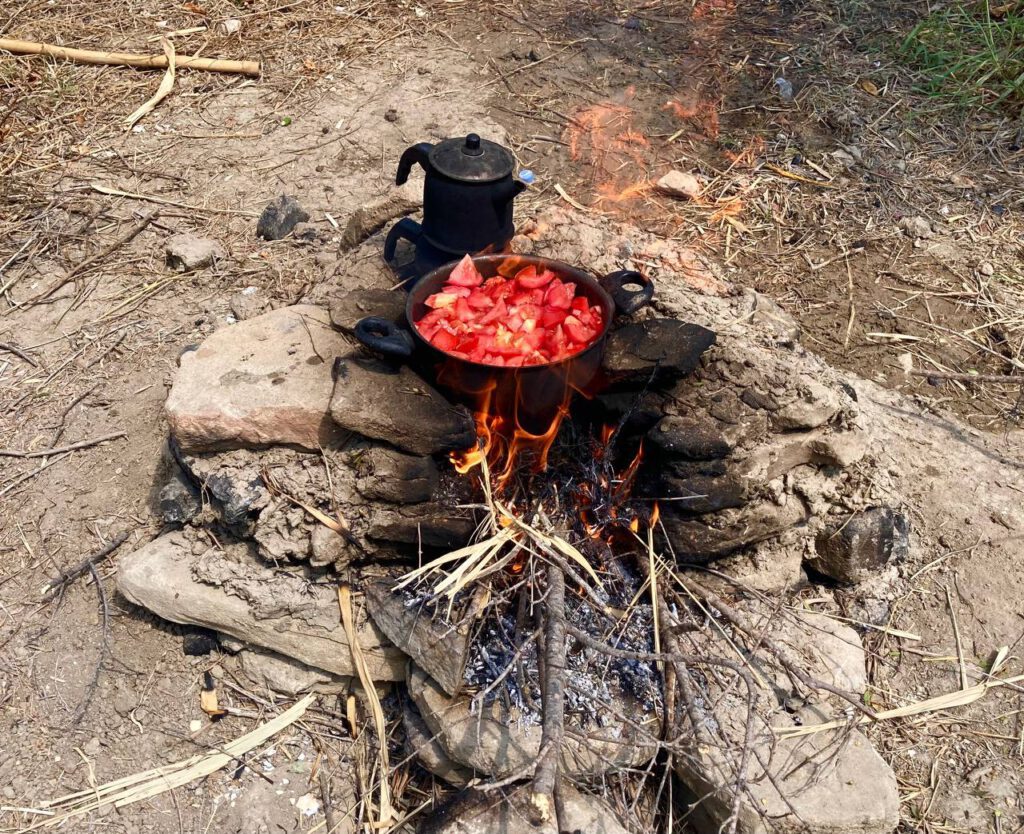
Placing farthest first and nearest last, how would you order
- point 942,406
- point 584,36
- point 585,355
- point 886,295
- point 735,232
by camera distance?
point 584,36 → point 735,232 → point 886,295 → point 942,406 → point 585,355

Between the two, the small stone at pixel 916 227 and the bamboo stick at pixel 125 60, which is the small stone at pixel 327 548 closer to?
the small stone at pixel 916 227

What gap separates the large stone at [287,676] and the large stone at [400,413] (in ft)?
3.08

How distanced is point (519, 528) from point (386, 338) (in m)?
0.78

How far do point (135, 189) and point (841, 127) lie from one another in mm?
4606

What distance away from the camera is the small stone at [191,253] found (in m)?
4.80

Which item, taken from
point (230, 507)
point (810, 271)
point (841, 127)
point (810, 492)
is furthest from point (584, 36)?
point (230, 507)

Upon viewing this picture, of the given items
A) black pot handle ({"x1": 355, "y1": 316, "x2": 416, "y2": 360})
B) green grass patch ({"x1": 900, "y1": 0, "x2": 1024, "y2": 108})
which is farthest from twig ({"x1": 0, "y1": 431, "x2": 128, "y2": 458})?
green grass patch ({"x1": 900, "y1": 0, "x2": 1024, "y2": 108})

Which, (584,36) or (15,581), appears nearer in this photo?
(15,581)

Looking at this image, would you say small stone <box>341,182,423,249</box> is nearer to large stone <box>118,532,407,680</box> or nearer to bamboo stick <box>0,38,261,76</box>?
large stone <box>118,532,407,680</box>

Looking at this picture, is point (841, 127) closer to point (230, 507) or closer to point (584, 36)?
point (584, 36)

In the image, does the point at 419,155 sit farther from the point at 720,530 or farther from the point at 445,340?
the point at 720,530

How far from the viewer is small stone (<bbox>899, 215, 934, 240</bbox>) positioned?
521cm

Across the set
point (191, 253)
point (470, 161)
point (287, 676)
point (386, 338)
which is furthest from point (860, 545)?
point (191, 253)

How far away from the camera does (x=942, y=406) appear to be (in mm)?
4227
